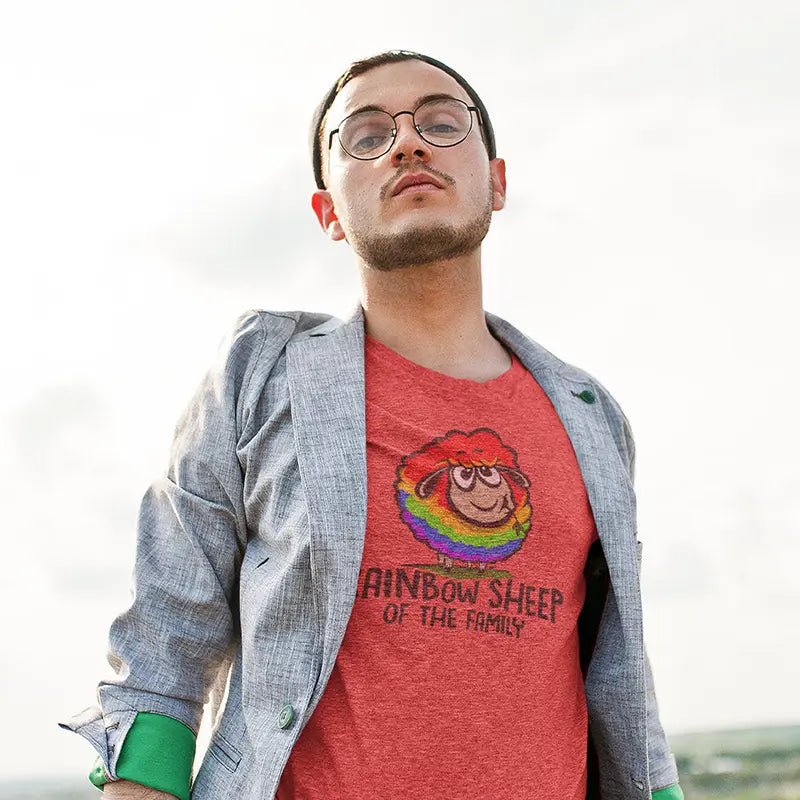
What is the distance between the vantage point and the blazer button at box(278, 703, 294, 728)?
1999 mm

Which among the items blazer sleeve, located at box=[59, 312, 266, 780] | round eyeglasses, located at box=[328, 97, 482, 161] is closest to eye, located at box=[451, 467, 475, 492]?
blazer sleeve, located at box=[59, 312, 266, 780]

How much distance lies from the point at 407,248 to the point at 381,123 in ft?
1.30

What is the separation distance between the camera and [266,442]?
2.30 metres

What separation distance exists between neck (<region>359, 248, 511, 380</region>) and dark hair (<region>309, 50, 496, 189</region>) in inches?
19.0

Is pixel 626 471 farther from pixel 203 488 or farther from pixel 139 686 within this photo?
pixel 139 686

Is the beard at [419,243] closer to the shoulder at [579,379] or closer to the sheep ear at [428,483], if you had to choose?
the shoulder at [579,379]

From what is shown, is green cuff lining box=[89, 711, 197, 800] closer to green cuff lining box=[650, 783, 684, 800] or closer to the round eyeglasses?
green cuff lining box=[650, 783, 684, 800]

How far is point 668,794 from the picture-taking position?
251 centimetres

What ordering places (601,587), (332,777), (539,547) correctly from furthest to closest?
(601,587), (539,547), (332,777)

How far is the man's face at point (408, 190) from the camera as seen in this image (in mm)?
2531

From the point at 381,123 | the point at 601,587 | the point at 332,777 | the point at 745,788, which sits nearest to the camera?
the point at 332,777

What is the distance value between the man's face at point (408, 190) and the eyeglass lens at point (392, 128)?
1.0 inches

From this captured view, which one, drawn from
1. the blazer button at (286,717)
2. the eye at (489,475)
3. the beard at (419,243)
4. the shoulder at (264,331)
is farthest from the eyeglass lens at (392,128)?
the blazer button at (286,717)

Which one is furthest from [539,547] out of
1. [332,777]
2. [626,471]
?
[332,777]
